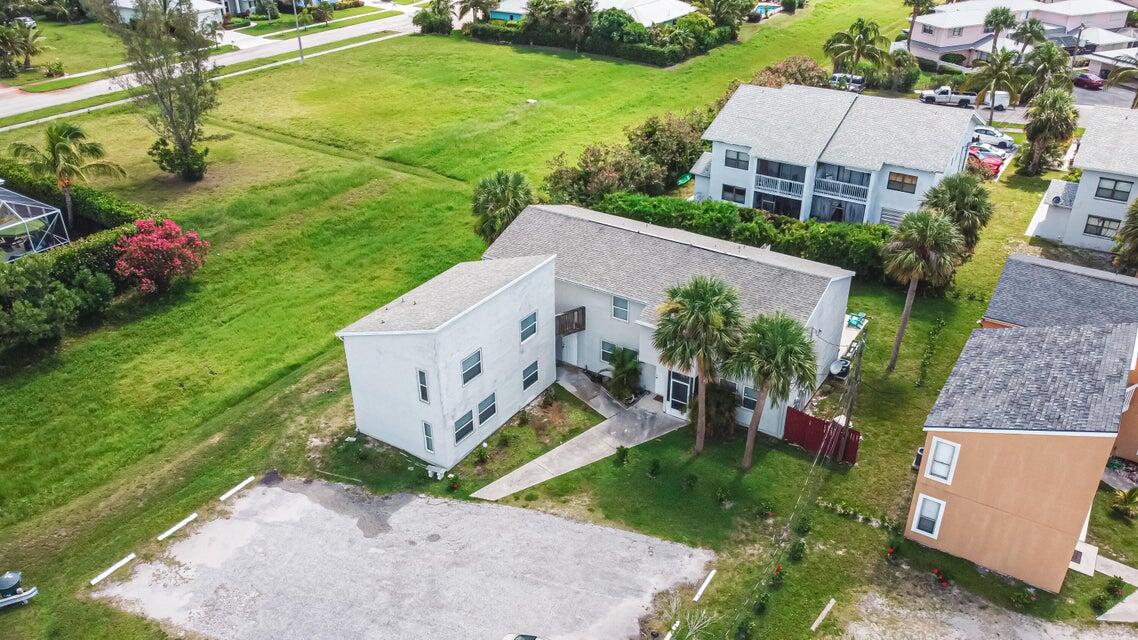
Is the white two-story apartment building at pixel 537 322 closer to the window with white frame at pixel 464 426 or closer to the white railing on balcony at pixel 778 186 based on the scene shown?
the window with white frame at pixel 464 426

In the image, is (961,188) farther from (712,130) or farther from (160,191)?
(160,191)

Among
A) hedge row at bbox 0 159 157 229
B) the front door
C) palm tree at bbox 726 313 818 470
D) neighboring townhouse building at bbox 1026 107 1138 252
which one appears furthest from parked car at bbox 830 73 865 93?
hedge row at bbox 0 159 157 229

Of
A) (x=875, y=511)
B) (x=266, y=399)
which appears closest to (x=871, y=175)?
(x=875, y=511)

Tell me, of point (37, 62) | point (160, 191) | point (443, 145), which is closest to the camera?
point (160, 191)

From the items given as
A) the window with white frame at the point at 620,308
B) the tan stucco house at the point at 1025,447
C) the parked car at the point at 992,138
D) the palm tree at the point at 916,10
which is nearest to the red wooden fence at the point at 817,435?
the tan stucco house at the point at 1025,447

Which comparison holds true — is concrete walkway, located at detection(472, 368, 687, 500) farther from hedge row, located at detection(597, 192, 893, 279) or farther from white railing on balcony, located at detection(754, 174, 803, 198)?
white railing on balcony, located at detection(754, 174, 803, 198)

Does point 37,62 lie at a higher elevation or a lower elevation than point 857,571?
higher

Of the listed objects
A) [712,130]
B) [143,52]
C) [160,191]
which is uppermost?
[143,52]
